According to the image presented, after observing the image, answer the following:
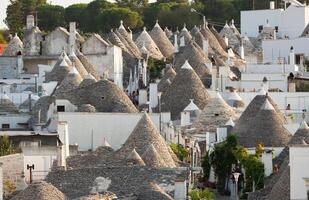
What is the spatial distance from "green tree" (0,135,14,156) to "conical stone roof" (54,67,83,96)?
11462mm

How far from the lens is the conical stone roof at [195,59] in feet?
227

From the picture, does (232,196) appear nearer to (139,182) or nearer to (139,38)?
(139,182)

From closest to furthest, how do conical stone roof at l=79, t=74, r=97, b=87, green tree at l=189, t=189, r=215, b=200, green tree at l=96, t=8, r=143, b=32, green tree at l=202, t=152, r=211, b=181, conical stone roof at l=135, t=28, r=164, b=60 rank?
1. green tree at l=189, t=189, r=215, b=200
2. green tree at l=202, t=152, r=211, b=181
3. conical stone roof at l=79, t=74, r=97, b=87
4. conical stone roof at l=135, t=28, r=164, b=60
5. green tree at l=96, t=8, r=143, b=32

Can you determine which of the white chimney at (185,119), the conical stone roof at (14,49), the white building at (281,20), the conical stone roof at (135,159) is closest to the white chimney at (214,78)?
the white chimney at (185,119)

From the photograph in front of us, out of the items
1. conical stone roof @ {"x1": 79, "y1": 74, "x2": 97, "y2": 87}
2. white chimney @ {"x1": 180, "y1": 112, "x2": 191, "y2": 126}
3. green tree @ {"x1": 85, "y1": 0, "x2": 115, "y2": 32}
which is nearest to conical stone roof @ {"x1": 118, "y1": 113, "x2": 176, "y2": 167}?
white chimney @ {"x1": 180, "y1": 112, "x2": 191, "y2": 126}

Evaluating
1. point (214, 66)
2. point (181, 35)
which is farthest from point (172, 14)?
point (214, 66)

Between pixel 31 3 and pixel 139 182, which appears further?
pixel 31 3

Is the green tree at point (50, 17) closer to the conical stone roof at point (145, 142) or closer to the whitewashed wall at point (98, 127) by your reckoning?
the whitewashed wall at point (98, 127)

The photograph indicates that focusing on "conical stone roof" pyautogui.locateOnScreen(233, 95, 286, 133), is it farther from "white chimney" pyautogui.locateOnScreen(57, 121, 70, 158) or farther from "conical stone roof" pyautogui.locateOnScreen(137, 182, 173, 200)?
"conical stone roof" pyautogui.locateOnScreen(137, 182, 173, 200)

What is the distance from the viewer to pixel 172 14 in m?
111

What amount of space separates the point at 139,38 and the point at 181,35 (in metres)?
2.13

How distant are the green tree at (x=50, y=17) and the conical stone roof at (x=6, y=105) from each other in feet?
170

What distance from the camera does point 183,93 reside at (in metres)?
61.1

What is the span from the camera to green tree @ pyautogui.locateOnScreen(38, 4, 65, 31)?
113812 mm
